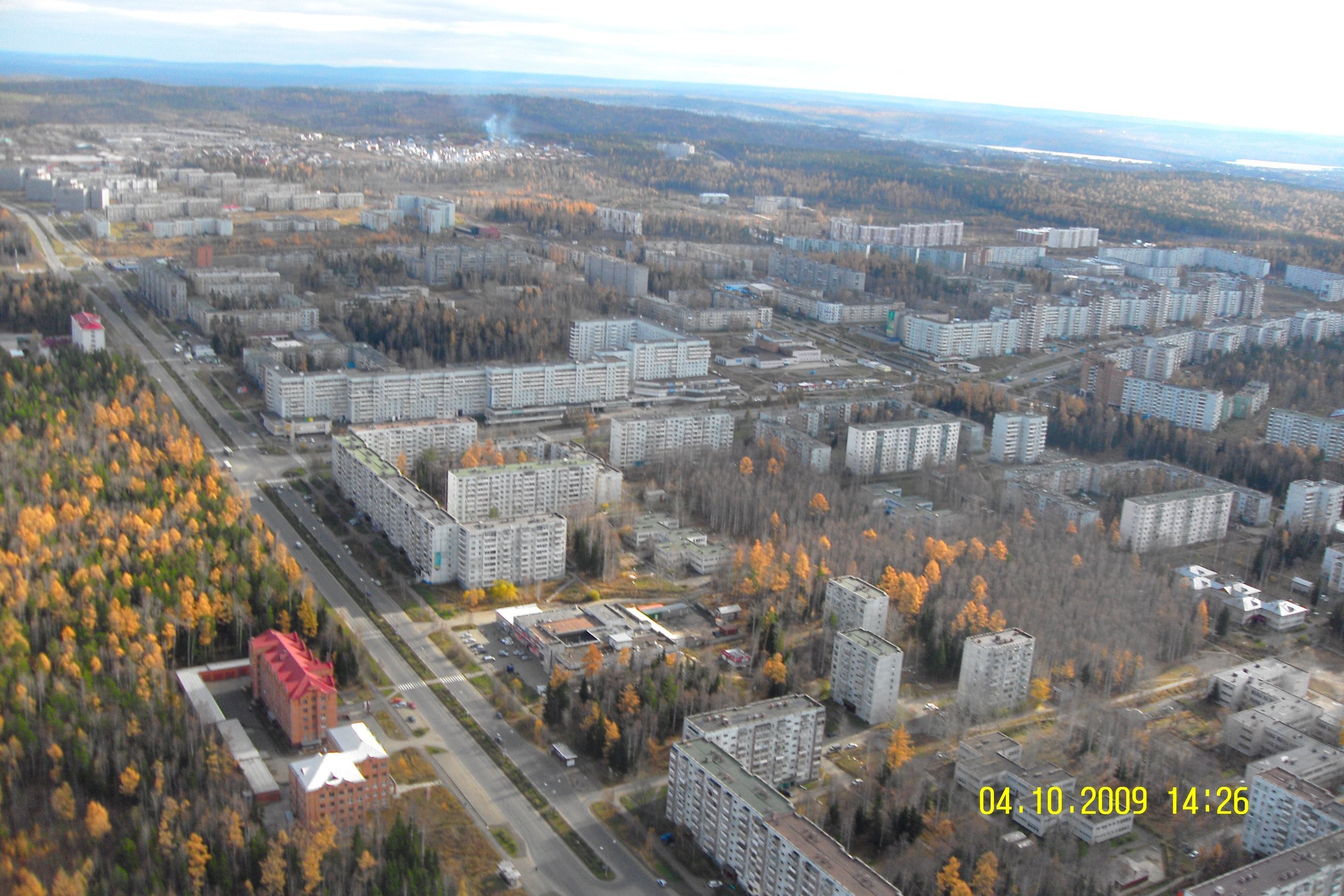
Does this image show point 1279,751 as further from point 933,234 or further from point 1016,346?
point 933,234

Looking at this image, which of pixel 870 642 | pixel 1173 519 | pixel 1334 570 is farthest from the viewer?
pixel 1173 519

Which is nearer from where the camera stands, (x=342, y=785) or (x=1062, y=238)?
(x=342, y=785)

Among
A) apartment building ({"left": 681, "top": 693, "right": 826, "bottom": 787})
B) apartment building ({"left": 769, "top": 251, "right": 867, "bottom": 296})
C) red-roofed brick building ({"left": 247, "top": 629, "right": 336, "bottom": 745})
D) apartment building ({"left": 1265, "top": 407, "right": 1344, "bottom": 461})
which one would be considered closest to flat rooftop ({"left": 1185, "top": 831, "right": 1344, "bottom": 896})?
apartment building ({"left": 681, "top": 693, "right": 826, "bottom": 787})

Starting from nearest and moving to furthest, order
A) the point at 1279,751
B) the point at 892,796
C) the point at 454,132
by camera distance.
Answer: the point at 892,796
the point at 1279,751
the point at 454,132

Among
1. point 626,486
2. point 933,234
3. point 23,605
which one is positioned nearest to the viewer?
point 23,605

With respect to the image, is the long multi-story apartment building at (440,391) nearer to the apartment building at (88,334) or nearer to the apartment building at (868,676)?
the apartment building at (88,334)

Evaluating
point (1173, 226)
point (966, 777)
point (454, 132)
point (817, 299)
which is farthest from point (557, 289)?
point (454, 132)

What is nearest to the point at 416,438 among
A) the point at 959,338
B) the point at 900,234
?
the point at 959,338

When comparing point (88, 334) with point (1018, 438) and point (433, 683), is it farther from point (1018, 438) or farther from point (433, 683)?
point (1018, 438)
